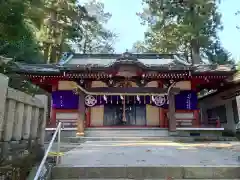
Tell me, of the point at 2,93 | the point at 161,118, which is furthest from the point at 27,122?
the point at 161,118

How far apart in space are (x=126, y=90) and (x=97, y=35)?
20.4m

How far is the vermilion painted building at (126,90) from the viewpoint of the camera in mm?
12117

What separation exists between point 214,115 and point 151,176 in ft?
49.3

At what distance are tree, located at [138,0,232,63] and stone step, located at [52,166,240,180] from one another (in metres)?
17.0

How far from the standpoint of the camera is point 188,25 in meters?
19.7

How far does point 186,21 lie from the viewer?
19.9 metres

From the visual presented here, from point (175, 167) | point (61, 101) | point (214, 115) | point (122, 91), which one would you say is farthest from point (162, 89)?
point (175, 167)

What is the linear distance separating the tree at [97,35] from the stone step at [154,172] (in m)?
24.1

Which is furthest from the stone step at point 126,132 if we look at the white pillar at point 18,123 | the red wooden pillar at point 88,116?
the white pillar at point 18,123

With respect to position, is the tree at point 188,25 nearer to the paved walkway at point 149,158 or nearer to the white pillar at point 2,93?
the paved walkway at point 149,158

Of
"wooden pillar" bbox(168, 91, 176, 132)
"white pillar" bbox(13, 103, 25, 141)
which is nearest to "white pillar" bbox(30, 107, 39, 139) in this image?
"white pillar" bbox(13, 103, 25, 141)

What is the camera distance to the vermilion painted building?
12117 mm

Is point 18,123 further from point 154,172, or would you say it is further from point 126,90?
point 126,90

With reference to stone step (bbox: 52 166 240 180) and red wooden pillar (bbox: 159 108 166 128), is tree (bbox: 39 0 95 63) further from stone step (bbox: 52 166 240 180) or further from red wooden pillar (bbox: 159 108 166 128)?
stone step (bbox: 52 166 240 180)
